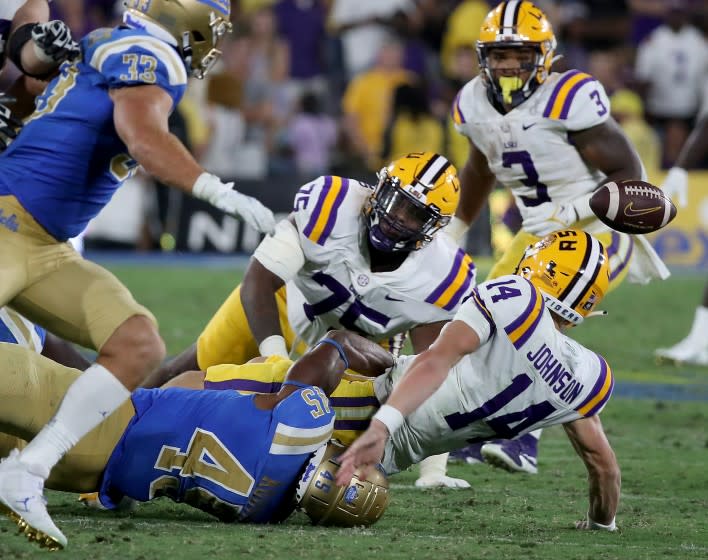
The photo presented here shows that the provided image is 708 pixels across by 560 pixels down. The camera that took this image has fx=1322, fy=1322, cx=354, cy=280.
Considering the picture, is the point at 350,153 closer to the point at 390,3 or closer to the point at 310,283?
the point at 390,3

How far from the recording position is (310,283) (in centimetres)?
509

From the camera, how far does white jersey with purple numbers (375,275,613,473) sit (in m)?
3.94

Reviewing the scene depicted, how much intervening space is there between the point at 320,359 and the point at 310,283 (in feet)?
3.65

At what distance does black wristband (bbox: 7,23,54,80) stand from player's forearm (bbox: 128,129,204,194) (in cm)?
102

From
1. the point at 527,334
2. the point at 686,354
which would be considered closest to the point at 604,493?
the point at 527,334

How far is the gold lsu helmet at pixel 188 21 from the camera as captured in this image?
14.0 feet

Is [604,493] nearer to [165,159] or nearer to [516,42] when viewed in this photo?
[165,159]

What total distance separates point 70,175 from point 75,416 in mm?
835

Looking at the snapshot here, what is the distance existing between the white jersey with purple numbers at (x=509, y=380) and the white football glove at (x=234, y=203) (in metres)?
0.69

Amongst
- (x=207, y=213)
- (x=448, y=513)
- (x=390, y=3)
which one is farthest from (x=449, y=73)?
(x=448, y=513)

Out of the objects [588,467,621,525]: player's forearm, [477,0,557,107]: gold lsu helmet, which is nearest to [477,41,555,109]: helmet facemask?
[477,0,557,107]: gold lsu helmet

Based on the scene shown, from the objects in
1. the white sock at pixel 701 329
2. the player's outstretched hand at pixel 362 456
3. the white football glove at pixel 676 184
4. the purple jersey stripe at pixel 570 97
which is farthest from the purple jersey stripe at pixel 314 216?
the white sock at pixel 701 329

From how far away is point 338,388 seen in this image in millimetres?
4227

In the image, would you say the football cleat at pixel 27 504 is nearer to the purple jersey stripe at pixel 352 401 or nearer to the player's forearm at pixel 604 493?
the purple jersey stripe at pixel 352 401
